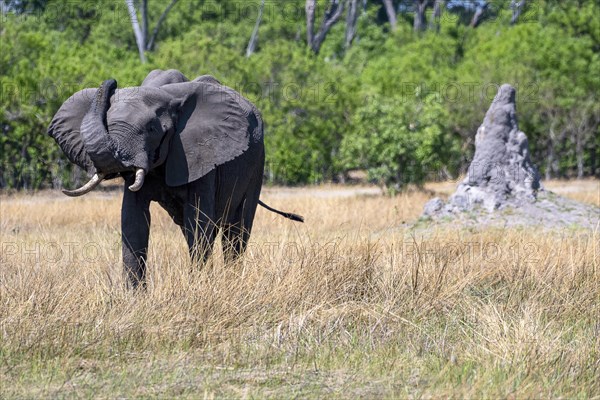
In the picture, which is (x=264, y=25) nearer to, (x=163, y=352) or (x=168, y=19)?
(x=168, y=19)

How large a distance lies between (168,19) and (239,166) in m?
33.5

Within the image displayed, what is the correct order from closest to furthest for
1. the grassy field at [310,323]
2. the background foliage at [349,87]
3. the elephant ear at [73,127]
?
the grassy field at [310,323] → the elephant ear at [73,127] → the background foliage at [349,87]

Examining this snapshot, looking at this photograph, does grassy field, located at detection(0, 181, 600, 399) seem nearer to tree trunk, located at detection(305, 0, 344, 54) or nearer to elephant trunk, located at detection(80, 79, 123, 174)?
elephant trunk, located at detection(80, 79, 123, 174)

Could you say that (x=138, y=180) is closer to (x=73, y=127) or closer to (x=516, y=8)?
(x=73, y=127)

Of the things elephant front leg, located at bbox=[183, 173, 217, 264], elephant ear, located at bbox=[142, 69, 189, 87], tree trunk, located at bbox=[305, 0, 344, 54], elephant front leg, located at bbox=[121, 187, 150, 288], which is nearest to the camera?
elephant front leg, located at bbox=[121, 187, 150, 288]

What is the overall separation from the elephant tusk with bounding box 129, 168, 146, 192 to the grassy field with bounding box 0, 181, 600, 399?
76cm

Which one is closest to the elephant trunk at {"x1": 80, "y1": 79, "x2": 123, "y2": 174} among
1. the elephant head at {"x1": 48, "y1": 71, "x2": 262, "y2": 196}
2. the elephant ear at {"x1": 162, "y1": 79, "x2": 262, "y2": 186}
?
the elephant head at {"x1": 48, "y1": 71, "x2": 262, "y2": 196}

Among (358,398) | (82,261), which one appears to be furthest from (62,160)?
(358,398)

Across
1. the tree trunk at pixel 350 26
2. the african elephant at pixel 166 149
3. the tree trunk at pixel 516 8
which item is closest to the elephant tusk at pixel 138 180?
the african elephant at pixel 166 149

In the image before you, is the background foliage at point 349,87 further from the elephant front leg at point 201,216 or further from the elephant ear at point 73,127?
the elephant ear at point 73,127

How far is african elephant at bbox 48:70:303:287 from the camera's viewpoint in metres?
7.72

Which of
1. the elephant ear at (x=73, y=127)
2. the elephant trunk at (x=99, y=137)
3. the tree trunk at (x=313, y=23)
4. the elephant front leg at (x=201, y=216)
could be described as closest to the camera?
the elephant trunk at (x=99, y=137)

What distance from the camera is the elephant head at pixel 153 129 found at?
25.2 feet

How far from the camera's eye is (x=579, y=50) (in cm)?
3155
